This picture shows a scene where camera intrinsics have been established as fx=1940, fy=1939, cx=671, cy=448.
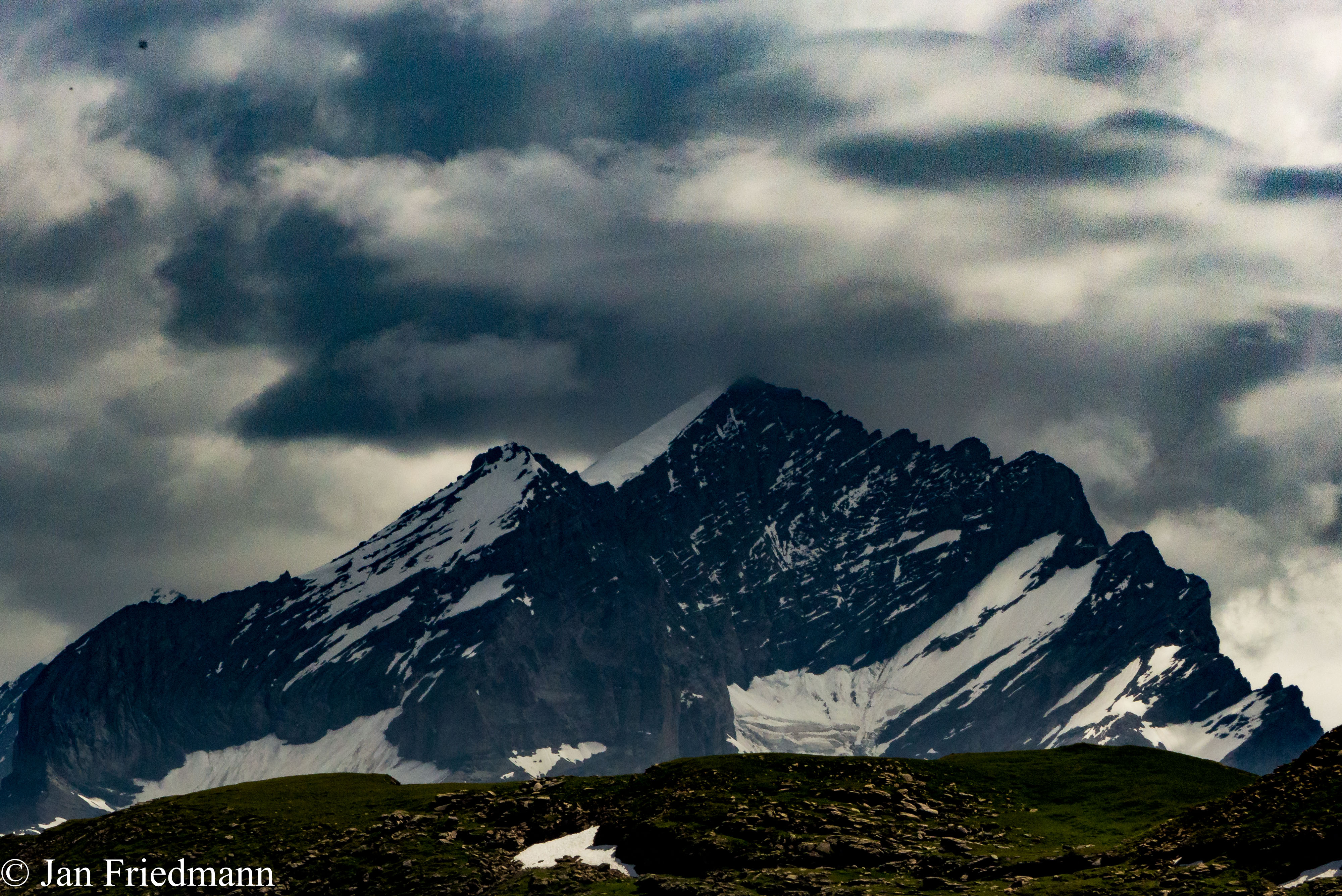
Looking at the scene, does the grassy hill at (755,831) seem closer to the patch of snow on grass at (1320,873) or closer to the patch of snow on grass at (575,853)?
the patch of snow on grass at (575,853)

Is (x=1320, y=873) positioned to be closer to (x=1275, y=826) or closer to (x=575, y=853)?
(x=1275, y=826)

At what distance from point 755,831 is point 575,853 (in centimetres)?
1218

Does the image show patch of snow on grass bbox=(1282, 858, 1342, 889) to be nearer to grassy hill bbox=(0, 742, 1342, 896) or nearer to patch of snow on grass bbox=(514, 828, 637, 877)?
grassy hill bbox=(0, 742, 1342, 896)

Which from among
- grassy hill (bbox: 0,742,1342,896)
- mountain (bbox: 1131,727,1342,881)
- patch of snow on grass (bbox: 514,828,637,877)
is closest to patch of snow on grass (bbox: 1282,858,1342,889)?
mountain (bbox: 1131,727,1342,881)

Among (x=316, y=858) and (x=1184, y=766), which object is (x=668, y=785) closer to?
(x=316, y=858)

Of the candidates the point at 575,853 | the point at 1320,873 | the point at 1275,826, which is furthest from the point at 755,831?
the point at 1320,873

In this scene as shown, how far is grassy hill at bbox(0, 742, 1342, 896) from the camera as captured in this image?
97.6 meters

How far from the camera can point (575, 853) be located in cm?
11481

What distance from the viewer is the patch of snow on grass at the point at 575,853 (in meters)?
112

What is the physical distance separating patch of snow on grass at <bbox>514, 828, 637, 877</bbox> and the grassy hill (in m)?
0.81

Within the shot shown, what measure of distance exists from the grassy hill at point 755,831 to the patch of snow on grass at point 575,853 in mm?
808

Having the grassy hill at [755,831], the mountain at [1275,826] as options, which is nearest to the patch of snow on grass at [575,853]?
the grassy hill at [755,831]

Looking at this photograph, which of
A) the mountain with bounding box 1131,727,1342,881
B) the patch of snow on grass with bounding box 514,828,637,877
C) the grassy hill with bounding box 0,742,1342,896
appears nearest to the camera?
the mountain with bounding box 1131,727,1342,881

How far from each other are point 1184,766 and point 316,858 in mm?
60738
